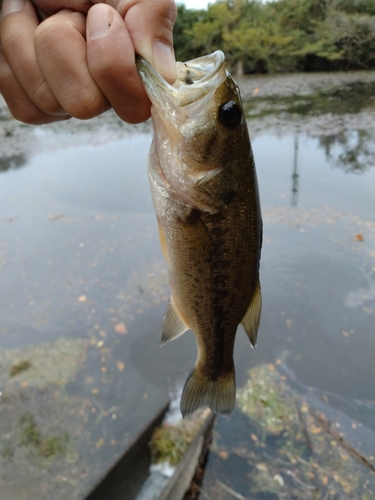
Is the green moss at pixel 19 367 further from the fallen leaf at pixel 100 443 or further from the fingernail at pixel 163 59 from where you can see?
the fingernail at pixel 163 59

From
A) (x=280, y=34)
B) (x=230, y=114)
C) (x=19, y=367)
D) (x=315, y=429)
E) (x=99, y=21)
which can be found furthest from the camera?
(x=280, y=34)

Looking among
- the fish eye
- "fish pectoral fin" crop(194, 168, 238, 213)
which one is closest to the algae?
"fish pectoral fin" crop(194, 168, 238, 213)

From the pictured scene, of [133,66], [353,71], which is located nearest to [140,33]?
[133,66]

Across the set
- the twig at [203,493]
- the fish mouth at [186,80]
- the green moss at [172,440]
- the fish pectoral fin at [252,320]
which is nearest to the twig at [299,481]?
the twig at [203,493]

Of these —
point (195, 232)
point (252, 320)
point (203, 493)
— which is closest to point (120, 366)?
point (203, 493)

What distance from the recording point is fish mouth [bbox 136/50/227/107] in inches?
51.1

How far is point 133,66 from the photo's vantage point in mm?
1287

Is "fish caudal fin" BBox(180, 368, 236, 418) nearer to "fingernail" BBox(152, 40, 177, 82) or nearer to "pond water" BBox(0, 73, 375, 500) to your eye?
"pond water" BBox(0, 73, 375, 500)

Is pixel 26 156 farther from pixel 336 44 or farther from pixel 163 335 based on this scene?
pixel 336 44

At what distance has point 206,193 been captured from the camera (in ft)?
4.79

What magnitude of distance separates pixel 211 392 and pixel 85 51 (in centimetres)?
159

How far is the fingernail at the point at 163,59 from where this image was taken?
4.32 ft

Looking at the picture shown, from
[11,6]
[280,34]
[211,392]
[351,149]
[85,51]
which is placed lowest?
[351,149]

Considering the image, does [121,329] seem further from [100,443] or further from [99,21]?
[99,21]
